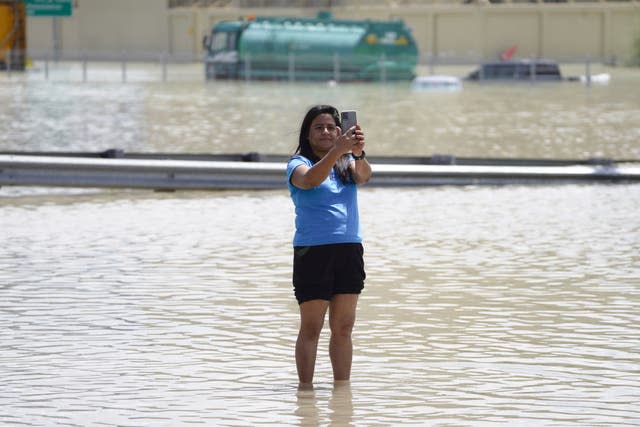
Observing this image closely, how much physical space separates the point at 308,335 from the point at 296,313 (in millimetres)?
2487

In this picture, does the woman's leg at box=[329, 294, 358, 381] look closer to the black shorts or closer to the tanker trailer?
the black shorts

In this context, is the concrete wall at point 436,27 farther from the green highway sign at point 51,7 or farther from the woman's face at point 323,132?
the woman's face at point 323,132

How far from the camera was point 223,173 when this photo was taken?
1770 centimetres

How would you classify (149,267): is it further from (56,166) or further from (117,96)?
(117,96)

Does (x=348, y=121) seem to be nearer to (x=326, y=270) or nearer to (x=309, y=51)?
(x=326, y=270)

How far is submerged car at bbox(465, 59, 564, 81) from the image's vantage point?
61.9 meters

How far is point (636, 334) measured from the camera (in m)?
9.32

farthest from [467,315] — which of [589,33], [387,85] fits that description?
[589,33]

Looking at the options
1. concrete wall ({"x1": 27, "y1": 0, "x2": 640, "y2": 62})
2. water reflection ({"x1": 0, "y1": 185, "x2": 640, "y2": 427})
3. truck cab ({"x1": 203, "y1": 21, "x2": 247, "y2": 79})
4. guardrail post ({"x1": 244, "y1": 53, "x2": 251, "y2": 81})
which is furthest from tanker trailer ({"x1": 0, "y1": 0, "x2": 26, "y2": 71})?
water reflection ({"x1": 0, "y1": 185, "x2": 640, "y2": 427})

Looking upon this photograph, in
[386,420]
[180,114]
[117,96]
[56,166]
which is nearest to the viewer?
[386,420]

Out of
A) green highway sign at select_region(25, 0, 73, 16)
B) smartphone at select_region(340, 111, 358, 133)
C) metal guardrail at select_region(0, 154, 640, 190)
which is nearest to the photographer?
smartphone at select_region(340, 111, 358, 133)

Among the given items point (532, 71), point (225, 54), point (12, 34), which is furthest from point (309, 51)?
point (12, 34)

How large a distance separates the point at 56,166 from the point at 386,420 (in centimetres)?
1059

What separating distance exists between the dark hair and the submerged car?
54.9m
